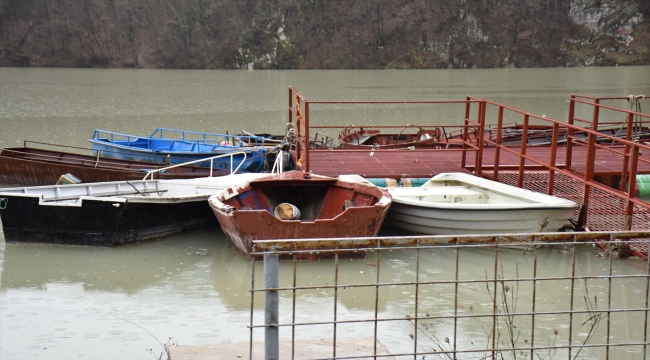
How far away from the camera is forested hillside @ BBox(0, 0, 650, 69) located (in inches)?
2719

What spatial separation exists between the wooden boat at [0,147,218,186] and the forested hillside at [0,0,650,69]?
5401cm

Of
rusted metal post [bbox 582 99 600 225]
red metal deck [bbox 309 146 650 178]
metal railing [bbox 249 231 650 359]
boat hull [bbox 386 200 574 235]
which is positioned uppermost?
rusted metal post [bbox 582 99 600 225]

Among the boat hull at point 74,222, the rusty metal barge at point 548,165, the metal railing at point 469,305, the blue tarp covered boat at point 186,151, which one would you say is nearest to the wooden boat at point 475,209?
the metal railing at point 469,305

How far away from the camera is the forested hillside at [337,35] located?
2719 inches

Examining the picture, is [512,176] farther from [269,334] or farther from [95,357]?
[269,334]

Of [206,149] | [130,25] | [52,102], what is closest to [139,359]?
[206,149]

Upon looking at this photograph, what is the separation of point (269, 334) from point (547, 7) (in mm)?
73980

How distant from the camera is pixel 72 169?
45.8 feet

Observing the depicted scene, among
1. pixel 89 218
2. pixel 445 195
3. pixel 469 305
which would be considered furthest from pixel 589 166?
pixel 89 218

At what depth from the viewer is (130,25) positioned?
74062 mm

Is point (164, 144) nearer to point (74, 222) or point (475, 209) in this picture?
point (74, 222)

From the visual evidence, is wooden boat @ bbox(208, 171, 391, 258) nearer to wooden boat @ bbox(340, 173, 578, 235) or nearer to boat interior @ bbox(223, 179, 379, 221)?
boat interior @ bbox(223, 179, 379, 221)

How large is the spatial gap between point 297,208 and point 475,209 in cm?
227

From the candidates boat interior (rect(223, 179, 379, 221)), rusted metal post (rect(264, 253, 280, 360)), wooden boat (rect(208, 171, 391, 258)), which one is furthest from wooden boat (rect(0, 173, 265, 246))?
rusted metal post (rect(264, 253, 280, 360))
